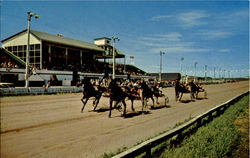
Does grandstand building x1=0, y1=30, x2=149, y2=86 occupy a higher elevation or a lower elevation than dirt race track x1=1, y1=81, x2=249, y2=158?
higher

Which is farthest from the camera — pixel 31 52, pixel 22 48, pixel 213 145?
pixel 22 48

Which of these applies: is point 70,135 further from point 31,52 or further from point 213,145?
point 31,52

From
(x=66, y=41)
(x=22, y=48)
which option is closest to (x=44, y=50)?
(x=22, y=48)

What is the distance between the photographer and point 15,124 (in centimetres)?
775

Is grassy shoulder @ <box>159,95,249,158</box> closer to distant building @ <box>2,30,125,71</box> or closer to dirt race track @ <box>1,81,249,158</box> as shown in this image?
dirt race track @ <box>1,81,249,158</box>

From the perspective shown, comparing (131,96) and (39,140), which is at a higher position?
(131,96)

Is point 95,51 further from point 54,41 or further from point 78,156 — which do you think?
point 78,156

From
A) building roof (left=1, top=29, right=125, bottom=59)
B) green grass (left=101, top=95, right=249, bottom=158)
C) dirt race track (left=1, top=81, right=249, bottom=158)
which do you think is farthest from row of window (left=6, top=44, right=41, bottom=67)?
green grass (left=101, top=95, right=249, bottom=158)

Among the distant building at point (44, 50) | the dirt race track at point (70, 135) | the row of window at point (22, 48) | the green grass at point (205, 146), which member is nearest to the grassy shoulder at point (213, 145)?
the green grass at point (205, 146)

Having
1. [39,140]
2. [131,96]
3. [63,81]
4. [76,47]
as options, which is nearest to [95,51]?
[76,47]

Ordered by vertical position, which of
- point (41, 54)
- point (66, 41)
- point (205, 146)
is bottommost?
point (205, 146)

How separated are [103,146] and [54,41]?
35.7 meters

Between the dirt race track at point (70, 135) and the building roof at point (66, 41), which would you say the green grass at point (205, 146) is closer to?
the dirt race track at point (70, 135)

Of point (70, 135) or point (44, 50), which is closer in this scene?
point (70, 135)
